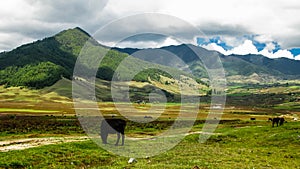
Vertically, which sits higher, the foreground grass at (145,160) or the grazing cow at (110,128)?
the grazing cow at (110,128)

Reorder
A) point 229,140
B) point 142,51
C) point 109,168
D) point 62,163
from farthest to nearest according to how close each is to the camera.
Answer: point 229,140
point 142,51
point 62,163
point 109,168

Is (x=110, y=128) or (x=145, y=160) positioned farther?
(x=110, y=128)

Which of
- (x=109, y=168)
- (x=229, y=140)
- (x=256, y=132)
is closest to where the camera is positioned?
(x=109, y=168)

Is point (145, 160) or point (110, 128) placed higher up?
point (110, 128)

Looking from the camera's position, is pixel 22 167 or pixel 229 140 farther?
pixel 229 140

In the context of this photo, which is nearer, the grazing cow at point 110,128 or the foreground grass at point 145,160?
the foreground grass at point 145,160

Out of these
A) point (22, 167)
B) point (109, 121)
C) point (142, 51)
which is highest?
point (142, 51)

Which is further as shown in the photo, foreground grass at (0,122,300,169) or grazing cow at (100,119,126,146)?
grazing cow at (100,119,126,146)

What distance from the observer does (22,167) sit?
21906mm

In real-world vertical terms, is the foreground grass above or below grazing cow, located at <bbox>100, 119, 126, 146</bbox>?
below

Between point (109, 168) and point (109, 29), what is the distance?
420 inches

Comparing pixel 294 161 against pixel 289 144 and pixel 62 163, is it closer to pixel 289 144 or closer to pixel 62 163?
pixel 289 144

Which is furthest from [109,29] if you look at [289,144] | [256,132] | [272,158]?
[256,132]

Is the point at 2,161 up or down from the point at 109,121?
down
